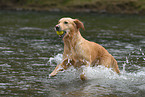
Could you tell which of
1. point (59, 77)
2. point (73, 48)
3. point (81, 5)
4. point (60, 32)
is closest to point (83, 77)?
point (59, 77)

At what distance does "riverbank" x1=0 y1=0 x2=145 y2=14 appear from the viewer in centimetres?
4803

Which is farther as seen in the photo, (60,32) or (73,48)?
(73,48)

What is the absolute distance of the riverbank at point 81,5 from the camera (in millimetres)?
48031

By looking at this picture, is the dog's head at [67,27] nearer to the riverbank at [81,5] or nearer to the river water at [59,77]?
the river water at [59,77]

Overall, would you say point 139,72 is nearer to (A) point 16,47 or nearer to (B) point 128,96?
(B) point 128,96

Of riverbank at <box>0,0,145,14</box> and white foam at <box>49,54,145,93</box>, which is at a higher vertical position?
riverbank at <box>0,0,145,14</box>

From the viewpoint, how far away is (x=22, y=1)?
5928 cm

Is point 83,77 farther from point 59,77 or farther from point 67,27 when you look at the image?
point 67,27

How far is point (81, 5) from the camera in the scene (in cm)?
5203

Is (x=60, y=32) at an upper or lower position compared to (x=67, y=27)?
lower

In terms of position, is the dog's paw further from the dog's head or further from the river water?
the dog's head

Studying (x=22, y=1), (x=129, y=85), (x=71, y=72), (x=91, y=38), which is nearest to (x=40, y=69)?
(x=71, y=72)

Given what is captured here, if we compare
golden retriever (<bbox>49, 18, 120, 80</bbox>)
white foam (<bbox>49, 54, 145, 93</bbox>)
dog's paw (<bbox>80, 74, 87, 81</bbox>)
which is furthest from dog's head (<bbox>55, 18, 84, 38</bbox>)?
dog's paw (<bbox>80, 74, 87, 81</bbox>)

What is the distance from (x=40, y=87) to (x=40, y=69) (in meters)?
2.34
